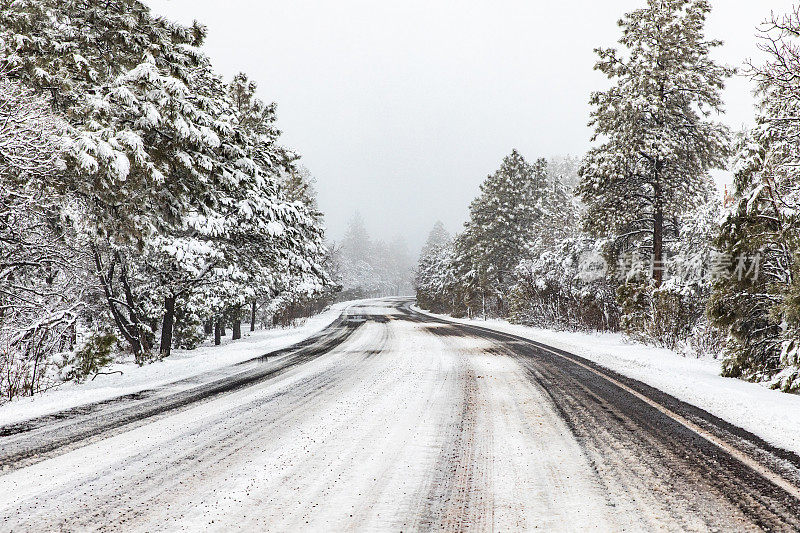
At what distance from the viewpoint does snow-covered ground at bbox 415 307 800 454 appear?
4.73 meters

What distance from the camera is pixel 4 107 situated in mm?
6824

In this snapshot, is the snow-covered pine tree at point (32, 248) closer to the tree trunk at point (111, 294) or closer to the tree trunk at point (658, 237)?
→ the tree trunk at point (111, 294)

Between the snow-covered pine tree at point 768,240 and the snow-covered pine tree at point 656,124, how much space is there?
7328 millimetres

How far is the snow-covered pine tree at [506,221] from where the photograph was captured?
30984 mm

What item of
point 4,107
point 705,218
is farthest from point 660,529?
point 705,218

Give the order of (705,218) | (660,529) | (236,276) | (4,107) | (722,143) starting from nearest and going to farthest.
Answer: (660,529)
(4,107)
(236,276)
(705,218)
(722,143)

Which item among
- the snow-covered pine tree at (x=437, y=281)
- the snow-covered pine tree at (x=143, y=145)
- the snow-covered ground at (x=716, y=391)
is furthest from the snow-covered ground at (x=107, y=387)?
the snow-covered pine tree at (x=437, y=281)

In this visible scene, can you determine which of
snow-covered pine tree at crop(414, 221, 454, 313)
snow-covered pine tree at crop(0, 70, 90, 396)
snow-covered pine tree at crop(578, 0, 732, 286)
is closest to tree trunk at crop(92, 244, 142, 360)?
snow-covered pine tree at crop(0, 70, 90, 396)

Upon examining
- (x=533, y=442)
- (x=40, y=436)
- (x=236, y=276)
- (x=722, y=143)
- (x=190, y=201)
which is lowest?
(x=40, y=436)

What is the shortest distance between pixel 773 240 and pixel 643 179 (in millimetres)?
9654

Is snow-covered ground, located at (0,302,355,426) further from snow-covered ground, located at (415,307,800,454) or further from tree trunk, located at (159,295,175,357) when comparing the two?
snow-covered ground, located at (415,307,800,454)

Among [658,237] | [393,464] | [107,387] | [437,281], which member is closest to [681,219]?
[658,237]

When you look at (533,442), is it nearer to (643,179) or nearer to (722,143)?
(643,179)

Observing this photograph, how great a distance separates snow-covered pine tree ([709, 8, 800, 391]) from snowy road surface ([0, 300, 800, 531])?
297cm
